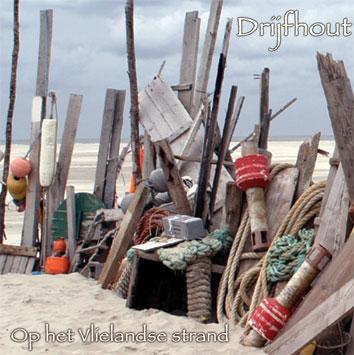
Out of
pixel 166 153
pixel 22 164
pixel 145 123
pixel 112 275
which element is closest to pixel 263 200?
pixel 166 153

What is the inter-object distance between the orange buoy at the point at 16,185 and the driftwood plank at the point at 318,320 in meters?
5.74

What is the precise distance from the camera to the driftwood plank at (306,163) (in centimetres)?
712

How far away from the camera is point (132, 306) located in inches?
299

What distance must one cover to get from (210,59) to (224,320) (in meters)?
4.75

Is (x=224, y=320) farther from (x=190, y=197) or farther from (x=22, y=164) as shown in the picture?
(x=22, y=164)

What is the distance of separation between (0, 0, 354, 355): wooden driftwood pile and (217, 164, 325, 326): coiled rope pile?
0.4 inches

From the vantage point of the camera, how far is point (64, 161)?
10734 mm

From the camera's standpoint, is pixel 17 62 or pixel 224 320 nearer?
pixel 224 320

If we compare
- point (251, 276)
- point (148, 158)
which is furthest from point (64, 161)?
point (251, 276)

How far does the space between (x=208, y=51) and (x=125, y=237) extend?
316cm

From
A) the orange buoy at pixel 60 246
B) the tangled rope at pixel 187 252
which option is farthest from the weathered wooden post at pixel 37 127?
the tangled rope at pixel 187 252

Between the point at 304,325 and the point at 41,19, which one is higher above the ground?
the point at 41,19

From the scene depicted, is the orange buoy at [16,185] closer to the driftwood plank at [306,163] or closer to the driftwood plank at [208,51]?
the driftwood plank at [208,51]

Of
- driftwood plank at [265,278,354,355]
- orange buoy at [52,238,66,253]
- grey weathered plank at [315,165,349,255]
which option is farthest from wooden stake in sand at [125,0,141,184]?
driftwood plank at [265,278,354,355]
